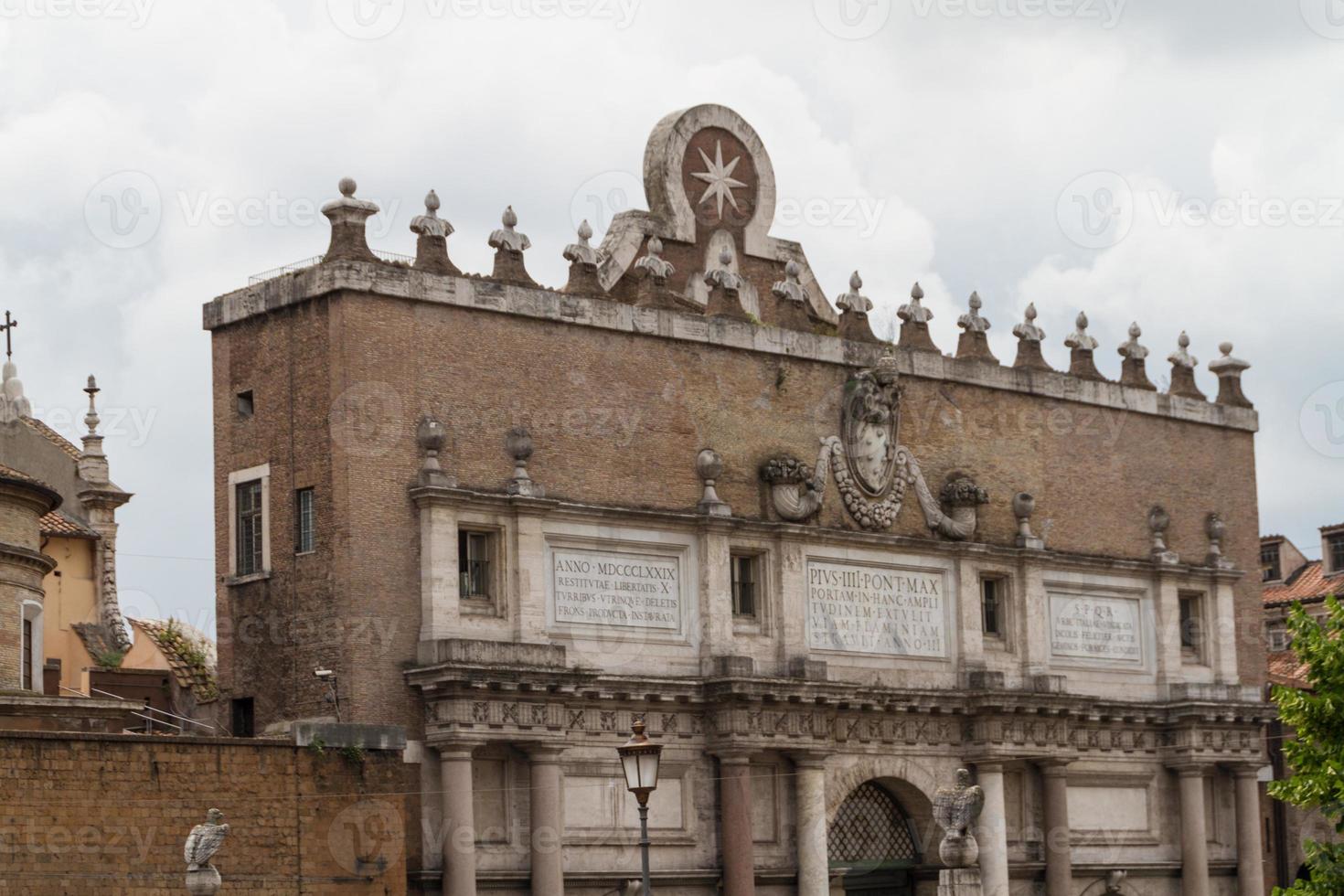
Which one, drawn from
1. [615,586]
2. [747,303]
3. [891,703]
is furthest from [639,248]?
[891,703]

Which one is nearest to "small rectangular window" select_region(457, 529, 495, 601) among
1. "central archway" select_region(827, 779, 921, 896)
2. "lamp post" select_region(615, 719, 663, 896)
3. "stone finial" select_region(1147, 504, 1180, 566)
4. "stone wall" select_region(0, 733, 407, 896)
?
A: "stone wall" select_region(0, 733, 407, 896)

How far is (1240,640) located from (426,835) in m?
21.1

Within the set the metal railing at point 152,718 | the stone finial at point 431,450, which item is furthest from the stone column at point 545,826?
the metal railing at point 152,718

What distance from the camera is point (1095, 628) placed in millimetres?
46031

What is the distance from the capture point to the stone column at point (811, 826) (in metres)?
39.2

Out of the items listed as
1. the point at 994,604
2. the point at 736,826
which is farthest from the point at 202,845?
the point at 994,604

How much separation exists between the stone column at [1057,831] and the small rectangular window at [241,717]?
49.6 ft

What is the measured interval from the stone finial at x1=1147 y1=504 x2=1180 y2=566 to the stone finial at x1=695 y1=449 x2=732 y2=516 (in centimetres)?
1156

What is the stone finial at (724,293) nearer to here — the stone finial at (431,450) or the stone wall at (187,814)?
the stone finial at (431,450)

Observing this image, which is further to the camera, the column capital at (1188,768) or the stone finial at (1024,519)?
the column capital at (1188,768)

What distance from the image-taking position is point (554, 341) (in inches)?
1507

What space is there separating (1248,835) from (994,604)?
7718 millimetres

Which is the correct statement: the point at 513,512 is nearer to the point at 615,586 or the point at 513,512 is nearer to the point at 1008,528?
the point at 615,586

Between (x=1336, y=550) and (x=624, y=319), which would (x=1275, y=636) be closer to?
(x=1336, y=550)
